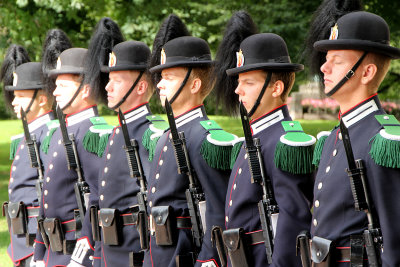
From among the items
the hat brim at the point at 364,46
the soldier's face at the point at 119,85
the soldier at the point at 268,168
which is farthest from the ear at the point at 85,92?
the hat brim at the point at 364,46

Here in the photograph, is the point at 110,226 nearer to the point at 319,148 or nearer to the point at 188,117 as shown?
the point at 188,117

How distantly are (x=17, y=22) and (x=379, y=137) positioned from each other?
36.3 ft

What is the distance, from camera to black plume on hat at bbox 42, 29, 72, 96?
735 cm

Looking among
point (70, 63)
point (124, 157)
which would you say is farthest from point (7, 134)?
point (124, 157)

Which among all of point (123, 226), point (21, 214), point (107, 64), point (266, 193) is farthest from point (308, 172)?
point (21, 214)

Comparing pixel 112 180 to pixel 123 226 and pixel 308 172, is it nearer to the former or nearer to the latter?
pixel 123 226

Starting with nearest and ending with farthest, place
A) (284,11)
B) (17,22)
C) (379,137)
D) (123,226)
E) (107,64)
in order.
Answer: (379,137)
(123,226)
(107,64)
(284,11)
(17,22)

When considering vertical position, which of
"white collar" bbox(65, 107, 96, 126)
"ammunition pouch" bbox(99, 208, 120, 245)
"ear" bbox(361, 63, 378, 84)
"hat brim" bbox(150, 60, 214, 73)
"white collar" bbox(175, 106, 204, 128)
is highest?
"hat brim" bbox(150, 60, 214, 73)

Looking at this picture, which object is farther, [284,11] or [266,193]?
[284,11]

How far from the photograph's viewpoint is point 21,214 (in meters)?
7.06

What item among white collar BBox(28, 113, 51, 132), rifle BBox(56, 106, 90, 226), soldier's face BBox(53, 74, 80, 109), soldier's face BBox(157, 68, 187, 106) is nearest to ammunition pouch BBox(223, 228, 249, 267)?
soldier's face BBox(157, 68, 187, 106)

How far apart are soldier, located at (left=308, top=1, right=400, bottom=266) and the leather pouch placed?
2822 mm

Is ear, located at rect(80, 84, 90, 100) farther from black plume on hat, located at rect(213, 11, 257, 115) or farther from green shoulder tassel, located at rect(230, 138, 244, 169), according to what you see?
green shoulder tassel, located at rect(230, 138, 244, 169)

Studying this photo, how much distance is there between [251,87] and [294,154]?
61cm
